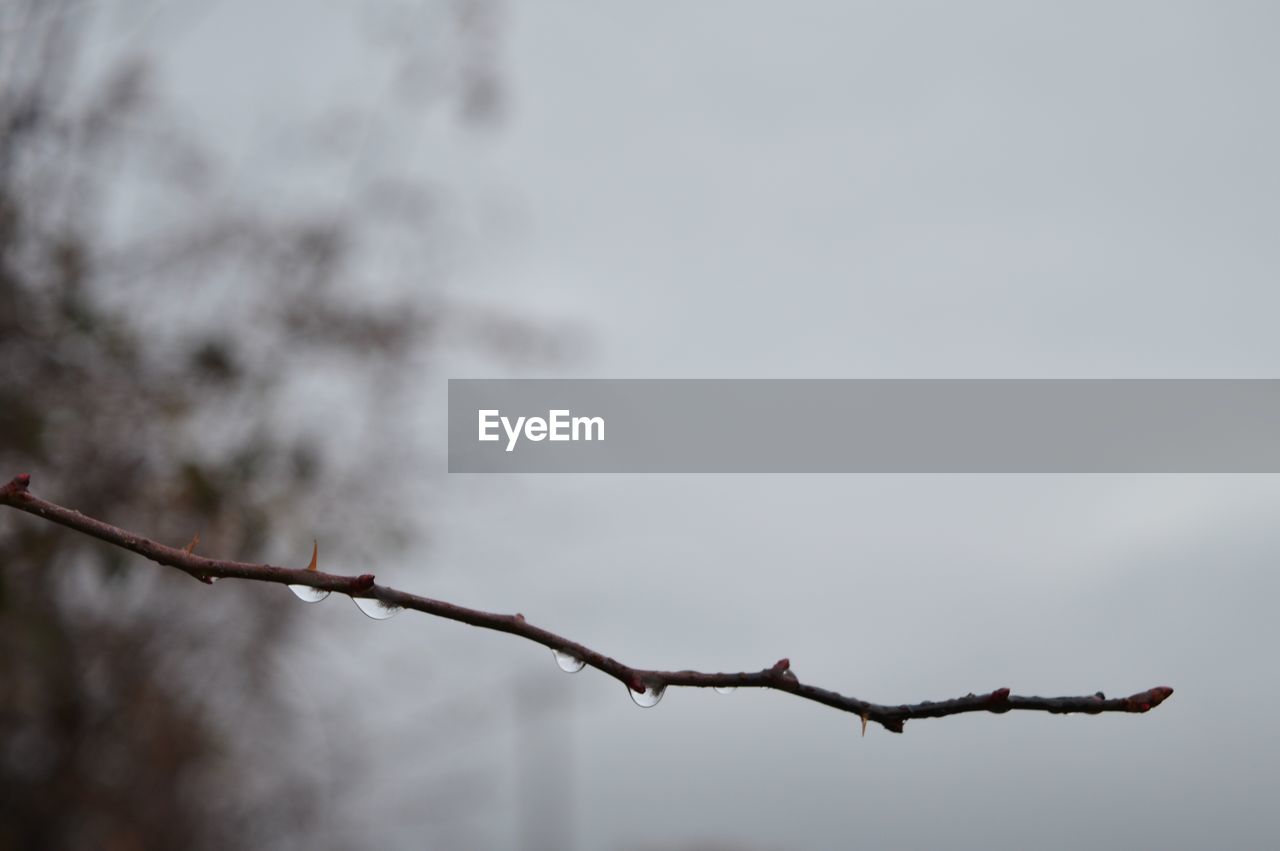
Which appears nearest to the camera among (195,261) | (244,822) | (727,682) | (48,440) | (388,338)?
(727,682)

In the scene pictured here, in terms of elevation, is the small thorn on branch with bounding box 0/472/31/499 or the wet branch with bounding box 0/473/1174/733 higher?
the small thorn on branch with bounding box 0/472/31/499

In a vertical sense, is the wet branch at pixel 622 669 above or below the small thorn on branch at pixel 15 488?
below

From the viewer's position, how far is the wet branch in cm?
66

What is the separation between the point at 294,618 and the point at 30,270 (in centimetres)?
146

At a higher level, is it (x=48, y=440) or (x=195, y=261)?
(x=195, y=261)

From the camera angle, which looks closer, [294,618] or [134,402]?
[134,402]

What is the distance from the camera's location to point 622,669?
0.68 meters

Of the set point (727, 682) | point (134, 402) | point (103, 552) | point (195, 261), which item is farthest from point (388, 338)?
point (727, 682)

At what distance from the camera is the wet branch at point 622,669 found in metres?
0.66

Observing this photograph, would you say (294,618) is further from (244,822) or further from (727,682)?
(727,682)

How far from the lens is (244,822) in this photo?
4.41m

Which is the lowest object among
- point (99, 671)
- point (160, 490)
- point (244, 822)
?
point (244, 822)

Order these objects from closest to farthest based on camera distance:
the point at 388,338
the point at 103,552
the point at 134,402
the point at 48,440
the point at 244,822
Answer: the point at 103,552 → the point at 48,440 → the point at 134,402 → the point at 388,338 → the point at 244,822

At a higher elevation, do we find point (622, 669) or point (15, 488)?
point (15, 488)
